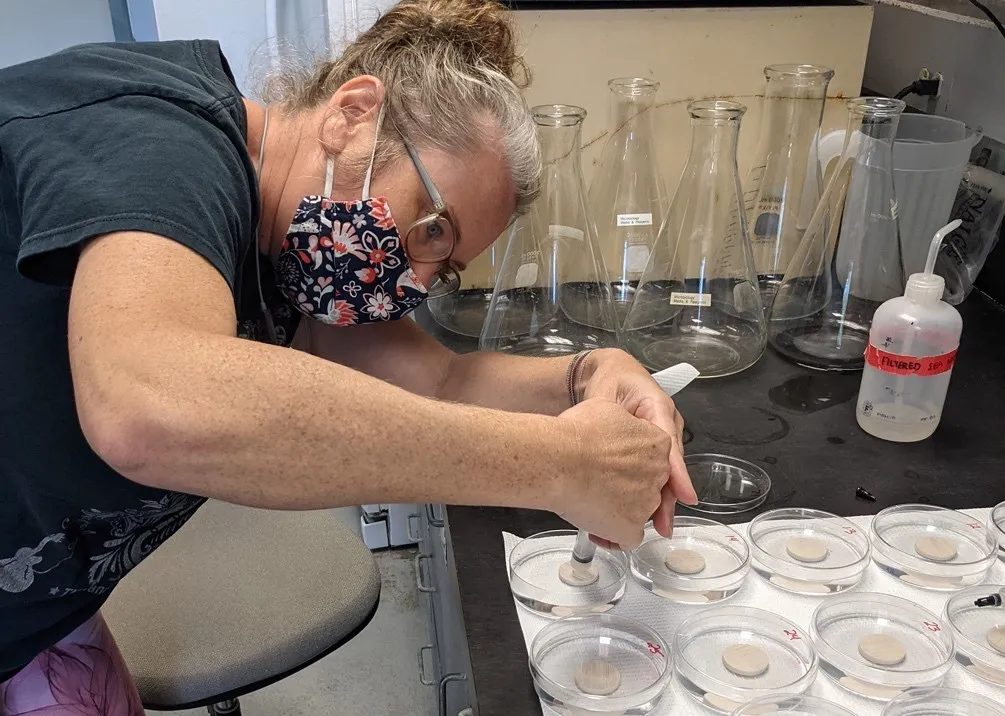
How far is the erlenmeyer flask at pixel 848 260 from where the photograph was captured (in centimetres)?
122

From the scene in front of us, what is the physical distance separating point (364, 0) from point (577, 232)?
19.1 inches

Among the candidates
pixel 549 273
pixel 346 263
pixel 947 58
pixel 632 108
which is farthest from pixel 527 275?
pixel 947 58

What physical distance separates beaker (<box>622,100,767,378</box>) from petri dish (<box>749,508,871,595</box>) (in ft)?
1.10

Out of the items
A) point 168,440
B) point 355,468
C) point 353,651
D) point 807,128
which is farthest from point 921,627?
point 353,651

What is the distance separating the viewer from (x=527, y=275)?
1.24 m

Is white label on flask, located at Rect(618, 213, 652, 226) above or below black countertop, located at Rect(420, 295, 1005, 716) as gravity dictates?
above

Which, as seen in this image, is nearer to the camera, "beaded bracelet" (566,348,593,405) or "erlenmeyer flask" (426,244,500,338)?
"beaded bracelet" (566,348,593,405)

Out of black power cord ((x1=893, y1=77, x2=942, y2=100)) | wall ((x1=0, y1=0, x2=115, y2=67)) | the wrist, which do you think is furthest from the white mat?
wall ((x1=0, y1=0, x2=115, y2=67))

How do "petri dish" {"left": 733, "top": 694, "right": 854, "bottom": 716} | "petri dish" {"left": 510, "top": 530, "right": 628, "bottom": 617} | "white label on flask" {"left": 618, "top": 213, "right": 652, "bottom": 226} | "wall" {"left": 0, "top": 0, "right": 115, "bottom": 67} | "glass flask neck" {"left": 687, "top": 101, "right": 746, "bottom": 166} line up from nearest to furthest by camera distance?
"petri dish" {"left": 733, "top": 694, "right": 854, "bottom": 716} < "petri dish" {"left": 510, "top": 530, "right": 628, "bottom": 617} < "glass flask neck" {"left": 687, "top": 101, "right": 746, "bottom": 166} < "white label on flask" {"left": 618, "top": 213, "right": 652, "bottom": 226} < "wall" {"left": 0, "top": 0, "right": 115, "bottom": 67}

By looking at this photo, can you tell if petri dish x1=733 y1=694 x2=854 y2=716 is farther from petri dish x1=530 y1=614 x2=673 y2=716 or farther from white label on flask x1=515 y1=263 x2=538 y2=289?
white label on flask x1=515 y1=263 x2=538 y2=289

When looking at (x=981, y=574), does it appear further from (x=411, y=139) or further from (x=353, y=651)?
(x=353, y=651)

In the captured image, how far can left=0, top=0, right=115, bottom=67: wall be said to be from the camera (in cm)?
228

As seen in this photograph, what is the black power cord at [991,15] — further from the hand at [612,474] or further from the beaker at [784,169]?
the hand at [612,474]

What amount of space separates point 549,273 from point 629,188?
205 mm
